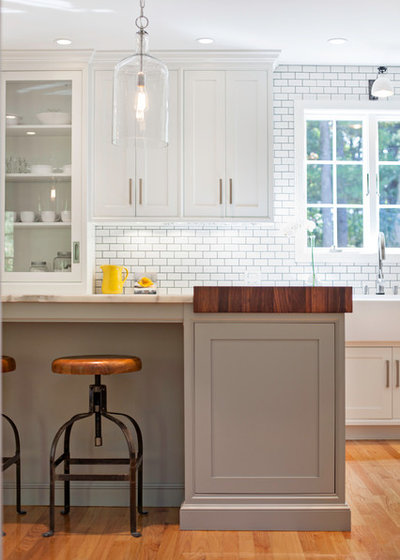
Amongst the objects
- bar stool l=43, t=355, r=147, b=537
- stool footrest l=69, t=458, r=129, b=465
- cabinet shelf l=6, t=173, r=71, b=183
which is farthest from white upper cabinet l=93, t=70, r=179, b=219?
stool footrest l=69, t=458, r=129, b=465

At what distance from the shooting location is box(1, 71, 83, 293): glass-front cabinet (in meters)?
4.25

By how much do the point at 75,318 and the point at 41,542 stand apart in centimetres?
86

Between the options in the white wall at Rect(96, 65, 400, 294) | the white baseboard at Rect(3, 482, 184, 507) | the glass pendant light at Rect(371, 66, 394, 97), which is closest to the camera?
the white baseboard at Rect(3, 482, 184, 507)

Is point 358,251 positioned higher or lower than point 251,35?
lower

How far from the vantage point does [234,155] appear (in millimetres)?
4309

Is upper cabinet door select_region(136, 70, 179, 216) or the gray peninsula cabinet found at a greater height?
upper cabinet door select_region(136, 70, 179, 216)

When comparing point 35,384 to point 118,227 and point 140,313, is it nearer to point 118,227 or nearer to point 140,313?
point 140,313

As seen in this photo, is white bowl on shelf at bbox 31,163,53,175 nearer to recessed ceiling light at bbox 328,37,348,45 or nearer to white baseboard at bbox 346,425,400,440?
recessed ceiling light at bbox 328,37,348,45

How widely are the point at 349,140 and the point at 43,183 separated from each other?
238 centimetres

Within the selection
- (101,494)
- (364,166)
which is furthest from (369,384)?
(101,494)

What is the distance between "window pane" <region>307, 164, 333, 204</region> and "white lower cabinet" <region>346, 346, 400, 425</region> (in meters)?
1.35

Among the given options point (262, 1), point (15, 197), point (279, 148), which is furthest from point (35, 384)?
point (279, 148)

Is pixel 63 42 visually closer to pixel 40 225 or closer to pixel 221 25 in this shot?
pixel 221 25

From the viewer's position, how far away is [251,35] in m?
4.02
